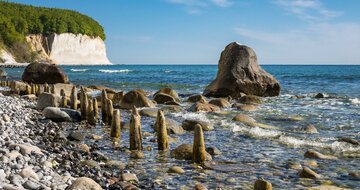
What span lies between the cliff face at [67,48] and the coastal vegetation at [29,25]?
1958 mm

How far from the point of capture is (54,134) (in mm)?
14523

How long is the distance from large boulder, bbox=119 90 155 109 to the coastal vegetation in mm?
104609

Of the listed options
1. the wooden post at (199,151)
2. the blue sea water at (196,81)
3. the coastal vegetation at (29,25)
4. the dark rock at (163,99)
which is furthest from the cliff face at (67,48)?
the wooden post at (199,151)

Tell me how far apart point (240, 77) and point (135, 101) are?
29.9ft

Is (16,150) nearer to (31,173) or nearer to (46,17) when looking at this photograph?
(31,173)

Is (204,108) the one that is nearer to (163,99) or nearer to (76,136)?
(163,99)

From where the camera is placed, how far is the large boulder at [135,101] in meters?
23.5

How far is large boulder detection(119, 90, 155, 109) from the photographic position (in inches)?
926

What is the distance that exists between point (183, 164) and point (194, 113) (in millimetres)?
10453

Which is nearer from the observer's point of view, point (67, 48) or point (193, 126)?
point (193, 126)

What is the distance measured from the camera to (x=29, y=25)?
13975 cm

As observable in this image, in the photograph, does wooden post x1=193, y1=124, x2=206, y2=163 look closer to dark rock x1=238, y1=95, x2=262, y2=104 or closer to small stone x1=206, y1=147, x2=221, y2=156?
small stone x1=206, y1=147, x2=221, y2=156

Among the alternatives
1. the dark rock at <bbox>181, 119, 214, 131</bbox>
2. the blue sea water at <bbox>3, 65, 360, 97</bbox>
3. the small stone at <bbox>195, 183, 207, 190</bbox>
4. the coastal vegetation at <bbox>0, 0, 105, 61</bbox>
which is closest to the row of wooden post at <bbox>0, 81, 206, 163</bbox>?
the dark rock at <bbox>181, 119, 214, 131</bbox>

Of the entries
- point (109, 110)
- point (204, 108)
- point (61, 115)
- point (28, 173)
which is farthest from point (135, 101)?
point (28, 173)
